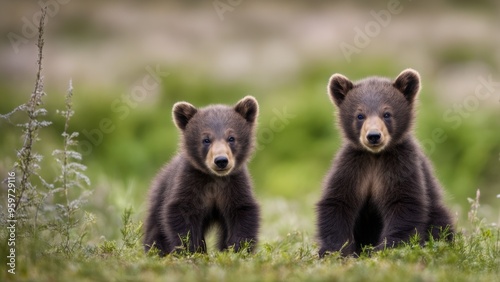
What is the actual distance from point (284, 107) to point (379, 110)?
9878mm

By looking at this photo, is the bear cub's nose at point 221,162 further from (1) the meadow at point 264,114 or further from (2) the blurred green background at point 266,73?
(2) the blurred green background at point 266,73

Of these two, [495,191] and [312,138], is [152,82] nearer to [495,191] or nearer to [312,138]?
[312,138]

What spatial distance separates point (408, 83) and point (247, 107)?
6.25 feet

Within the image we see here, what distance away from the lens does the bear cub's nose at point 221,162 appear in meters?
8.81

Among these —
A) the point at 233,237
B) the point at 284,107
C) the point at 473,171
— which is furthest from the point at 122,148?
the point at 233,237

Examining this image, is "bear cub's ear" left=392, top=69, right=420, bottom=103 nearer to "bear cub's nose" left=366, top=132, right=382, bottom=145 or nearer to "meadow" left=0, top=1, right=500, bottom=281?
"bear cub's nose" left=366, top=132, right=382, bottom=145

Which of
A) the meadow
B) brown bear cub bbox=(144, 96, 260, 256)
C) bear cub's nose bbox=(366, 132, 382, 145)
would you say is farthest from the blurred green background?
bear cub's nose bbox=(366, 132, 382, 145)

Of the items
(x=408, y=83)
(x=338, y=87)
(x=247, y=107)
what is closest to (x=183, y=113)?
(x=247, y=107)

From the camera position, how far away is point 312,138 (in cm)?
1842

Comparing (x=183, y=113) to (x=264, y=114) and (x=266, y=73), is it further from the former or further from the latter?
(x=266, y=73)

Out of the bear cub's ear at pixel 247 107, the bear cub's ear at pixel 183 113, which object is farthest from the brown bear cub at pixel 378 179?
the bear cub's ear at pixel 183 113

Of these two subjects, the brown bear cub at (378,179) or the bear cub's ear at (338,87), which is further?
the bear cub's ear at (338,87)

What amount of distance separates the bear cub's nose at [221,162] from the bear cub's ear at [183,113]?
962 mm

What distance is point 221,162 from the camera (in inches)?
347
